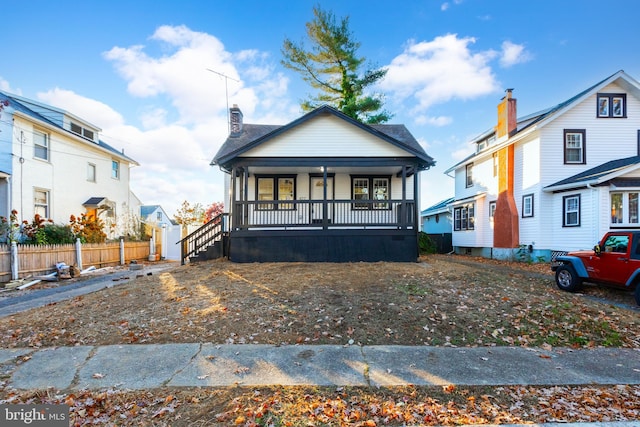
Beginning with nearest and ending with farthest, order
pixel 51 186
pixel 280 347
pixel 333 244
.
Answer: pixel 280 347, pixel 333 244, pixel 51 186

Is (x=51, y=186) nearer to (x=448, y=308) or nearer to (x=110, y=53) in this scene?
(x=110, y=53)

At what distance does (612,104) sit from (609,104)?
0.55ft

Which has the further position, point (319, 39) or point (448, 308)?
point (319, 39)

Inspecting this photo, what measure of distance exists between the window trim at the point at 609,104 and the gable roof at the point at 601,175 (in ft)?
7.88

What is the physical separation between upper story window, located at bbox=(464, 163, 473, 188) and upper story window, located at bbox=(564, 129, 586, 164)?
20.5 feet

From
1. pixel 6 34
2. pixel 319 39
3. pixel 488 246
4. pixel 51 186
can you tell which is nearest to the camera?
pixel 6 34

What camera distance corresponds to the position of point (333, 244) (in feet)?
39.6

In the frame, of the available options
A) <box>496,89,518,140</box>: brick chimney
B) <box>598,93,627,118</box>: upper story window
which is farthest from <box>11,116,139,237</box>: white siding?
<box>598,93,627,118</box>: upper story window

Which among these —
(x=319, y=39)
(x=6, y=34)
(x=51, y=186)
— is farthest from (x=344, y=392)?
(x=319, y=39)

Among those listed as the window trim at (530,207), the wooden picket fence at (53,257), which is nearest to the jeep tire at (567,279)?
the window trim at (530,207)

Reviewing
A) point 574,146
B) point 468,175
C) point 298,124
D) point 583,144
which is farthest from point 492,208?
point 298,124

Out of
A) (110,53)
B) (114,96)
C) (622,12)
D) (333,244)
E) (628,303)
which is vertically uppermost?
(622,12)

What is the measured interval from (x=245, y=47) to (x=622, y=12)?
1649 cm

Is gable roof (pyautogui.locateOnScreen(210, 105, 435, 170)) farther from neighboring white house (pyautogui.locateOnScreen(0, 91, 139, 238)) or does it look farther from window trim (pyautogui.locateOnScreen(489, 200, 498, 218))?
neighboring white house (pyautogui.locateOnScreen(0, 91, 139, 238))
